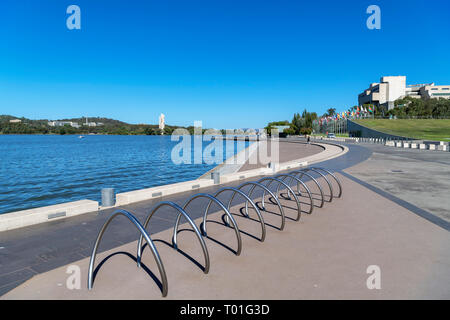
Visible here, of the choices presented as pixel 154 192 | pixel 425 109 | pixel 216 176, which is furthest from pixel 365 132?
pixel 154 192

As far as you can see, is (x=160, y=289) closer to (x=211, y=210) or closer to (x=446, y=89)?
(x=211, y=210)

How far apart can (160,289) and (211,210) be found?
13.1 ft

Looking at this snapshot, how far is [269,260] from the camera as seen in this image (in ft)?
14.9

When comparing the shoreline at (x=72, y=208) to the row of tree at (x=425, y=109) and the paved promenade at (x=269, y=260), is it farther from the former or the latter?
the row of tree at (x=425, y=109)

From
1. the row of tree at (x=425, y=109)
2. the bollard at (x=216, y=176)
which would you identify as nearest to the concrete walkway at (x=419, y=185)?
the bollard at (x=216, y=176)

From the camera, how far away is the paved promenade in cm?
364

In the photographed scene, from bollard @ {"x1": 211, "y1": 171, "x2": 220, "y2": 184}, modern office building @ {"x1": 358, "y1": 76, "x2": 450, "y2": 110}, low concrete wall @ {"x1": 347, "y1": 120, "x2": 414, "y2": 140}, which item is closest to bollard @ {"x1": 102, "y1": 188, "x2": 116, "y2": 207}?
bollard @ {"x1": 211, "y1": 171, "x2": 220, "y2": 184}

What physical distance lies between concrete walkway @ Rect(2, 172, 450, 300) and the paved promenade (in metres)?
0.01

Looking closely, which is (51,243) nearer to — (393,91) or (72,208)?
(72,208)

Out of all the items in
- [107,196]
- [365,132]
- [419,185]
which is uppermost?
[365,132]

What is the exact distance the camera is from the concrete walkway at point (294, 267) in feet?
11.8

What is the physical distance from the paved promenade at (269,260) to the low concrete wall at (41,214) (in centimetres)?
26

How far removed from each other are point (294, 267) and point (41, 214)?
562 centimetres

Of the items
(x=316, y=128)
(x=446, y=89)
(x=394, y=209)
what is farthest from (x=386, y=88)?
(x=394, y=209)
